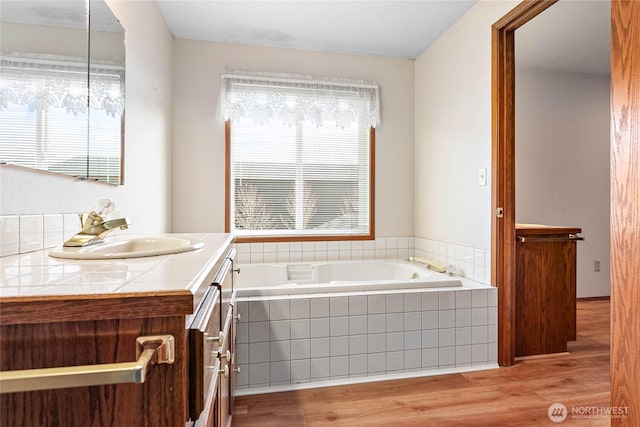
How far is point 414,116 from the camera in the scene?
3227 millimetres

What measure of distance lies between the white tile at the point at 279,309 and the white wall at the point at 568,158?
2860 millimetres

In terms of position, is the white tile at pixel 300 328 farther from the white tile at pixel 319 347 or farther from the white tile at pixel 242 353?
the white tile at pixel 242 353

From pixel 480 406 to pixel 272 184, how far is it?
2.16 meters

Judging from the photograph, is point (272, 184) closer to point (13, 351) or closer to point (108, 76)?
point (108, 76)

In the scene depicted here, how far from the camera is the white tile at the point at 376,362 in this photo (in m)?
2.01

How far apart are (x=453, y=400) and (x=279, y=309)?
1.03 metres

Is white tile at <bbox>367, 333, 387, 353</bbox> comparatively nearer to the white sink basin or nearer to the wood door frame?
the wood door frame

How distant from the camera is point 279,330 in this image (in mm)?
1915

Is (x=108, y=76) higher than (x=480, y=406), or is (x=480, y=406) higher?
(x=108, y=76)

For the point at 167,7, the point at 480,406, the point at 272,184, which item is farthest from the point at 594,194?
the point at 167,7

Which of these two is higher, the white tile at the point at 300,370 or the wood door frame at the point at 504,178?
the wood door frame at the point at 504,178

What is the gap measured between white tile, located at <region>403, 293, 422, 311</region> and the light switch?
0.87m

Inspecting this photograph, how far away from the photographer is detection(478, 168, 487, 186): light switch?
2.26 meters

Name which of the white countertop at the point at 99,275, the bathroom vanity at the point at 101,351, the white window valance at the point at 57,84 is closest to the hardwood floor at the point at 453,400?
the white countertop at the point at 99,275
